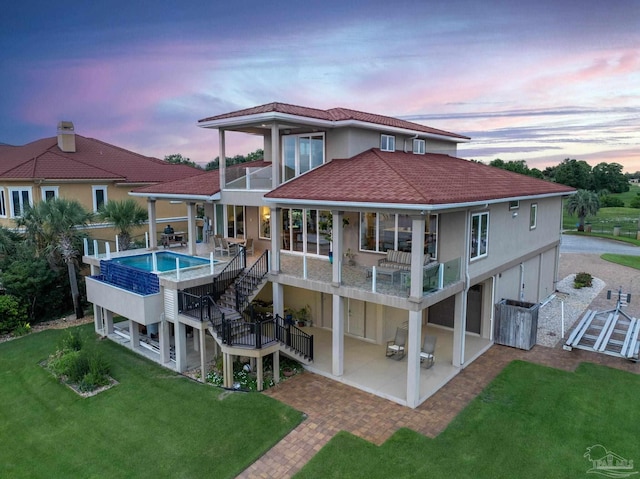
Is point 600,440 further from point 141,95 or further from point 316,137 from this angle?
point 141,95

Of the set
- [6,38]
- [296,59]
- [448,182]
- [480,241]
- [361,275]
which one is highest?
[6,38]

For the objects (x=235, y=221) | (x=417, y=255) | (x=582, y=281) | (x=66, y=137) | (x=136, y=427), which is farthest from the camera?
(x=66, y=137)

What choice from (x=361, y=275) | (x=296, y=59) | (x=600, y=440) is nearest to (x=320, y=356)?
(x=361, y=275)

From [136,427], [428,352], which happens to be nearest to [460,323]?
[428,352]

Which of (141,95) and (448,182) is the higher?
(141,95)

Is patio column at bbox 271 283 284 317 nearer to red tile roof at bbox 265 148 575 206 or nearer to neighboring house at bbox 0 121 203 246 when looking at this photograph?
red tile roof at bbox 265 148 575 206

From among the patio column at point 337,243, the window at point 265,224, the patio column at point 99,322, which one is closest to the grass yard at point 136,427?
the patio column at point 99,322

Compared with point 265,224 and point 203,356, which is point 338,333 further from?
point 265,224
